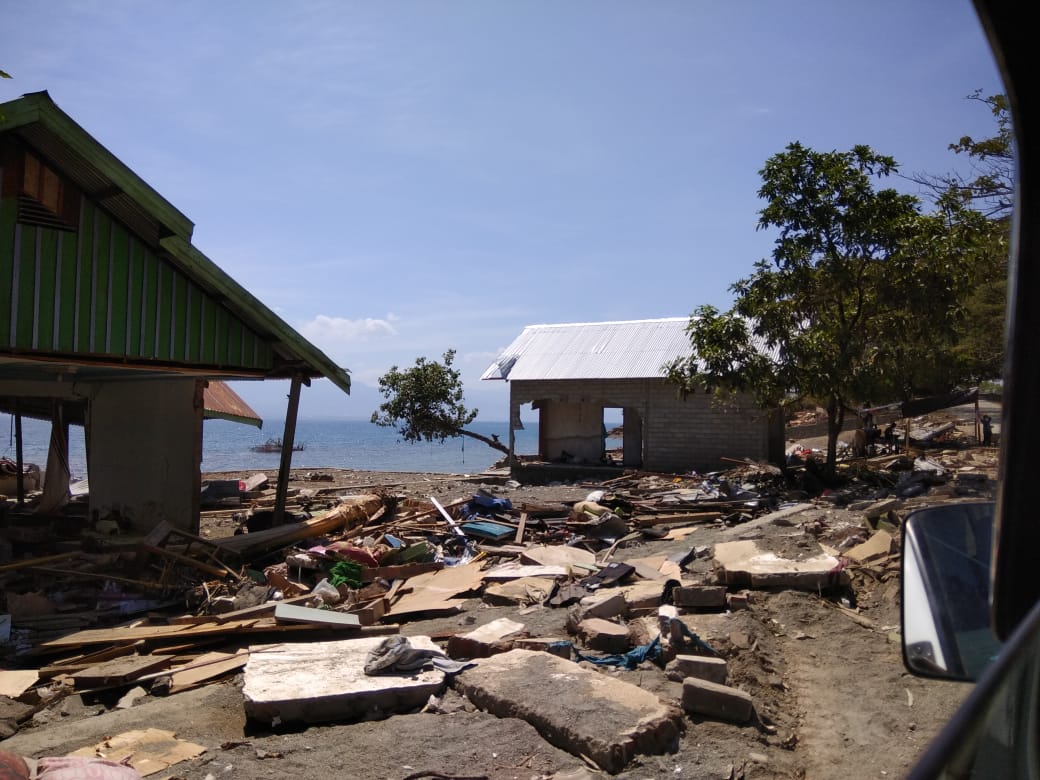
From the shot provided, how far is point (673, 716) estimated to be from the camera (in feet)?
16.9

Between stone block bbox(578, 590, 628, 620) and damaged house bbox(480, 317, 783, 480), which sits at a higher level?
damaged house bbox(480, 317, 783, 480)

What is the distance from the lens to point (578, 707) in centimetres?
522

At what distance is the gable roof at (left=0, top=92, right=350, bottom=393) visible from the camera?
29.8 feet

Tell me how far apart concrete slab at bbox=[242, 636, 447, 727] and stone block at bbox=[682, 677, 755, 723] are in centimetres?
184

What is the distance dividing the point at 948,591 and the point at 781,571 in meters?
7.63

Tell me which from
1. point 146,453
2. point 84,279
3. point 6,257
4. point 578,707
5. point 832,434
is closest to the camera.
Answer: point 578,707

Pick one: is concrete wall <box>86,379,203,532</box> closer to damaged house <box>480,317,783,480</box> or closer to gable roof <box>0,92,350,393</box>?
gable roof <box>0,92,350,393</box>

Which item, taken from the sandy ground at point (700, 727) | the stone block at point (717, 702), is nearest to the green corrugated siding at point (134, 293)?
the sandy ground at point (700, 727)

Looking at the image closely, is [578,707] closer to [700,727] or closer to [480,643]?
[700,727]

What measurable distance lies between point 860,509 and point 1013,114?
13.2 m

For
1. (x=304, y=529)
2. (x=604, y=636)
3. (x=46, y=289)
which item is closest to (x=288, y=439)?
(x=304, y=529)

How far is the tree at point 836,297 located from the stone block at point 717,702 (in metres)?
12.4

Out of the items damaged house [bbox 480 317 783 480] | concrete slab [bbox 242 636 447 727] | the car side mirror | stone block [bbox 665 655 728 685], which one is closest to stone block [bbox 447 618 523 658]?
concrete slab [bbox 242 636 447 727]

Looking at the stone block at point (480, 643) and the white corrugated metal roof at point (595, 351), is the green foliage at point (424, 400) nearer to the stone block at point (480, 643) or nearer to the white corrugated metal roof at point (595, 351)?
the white corrugated metal roof at point (595, 351)
